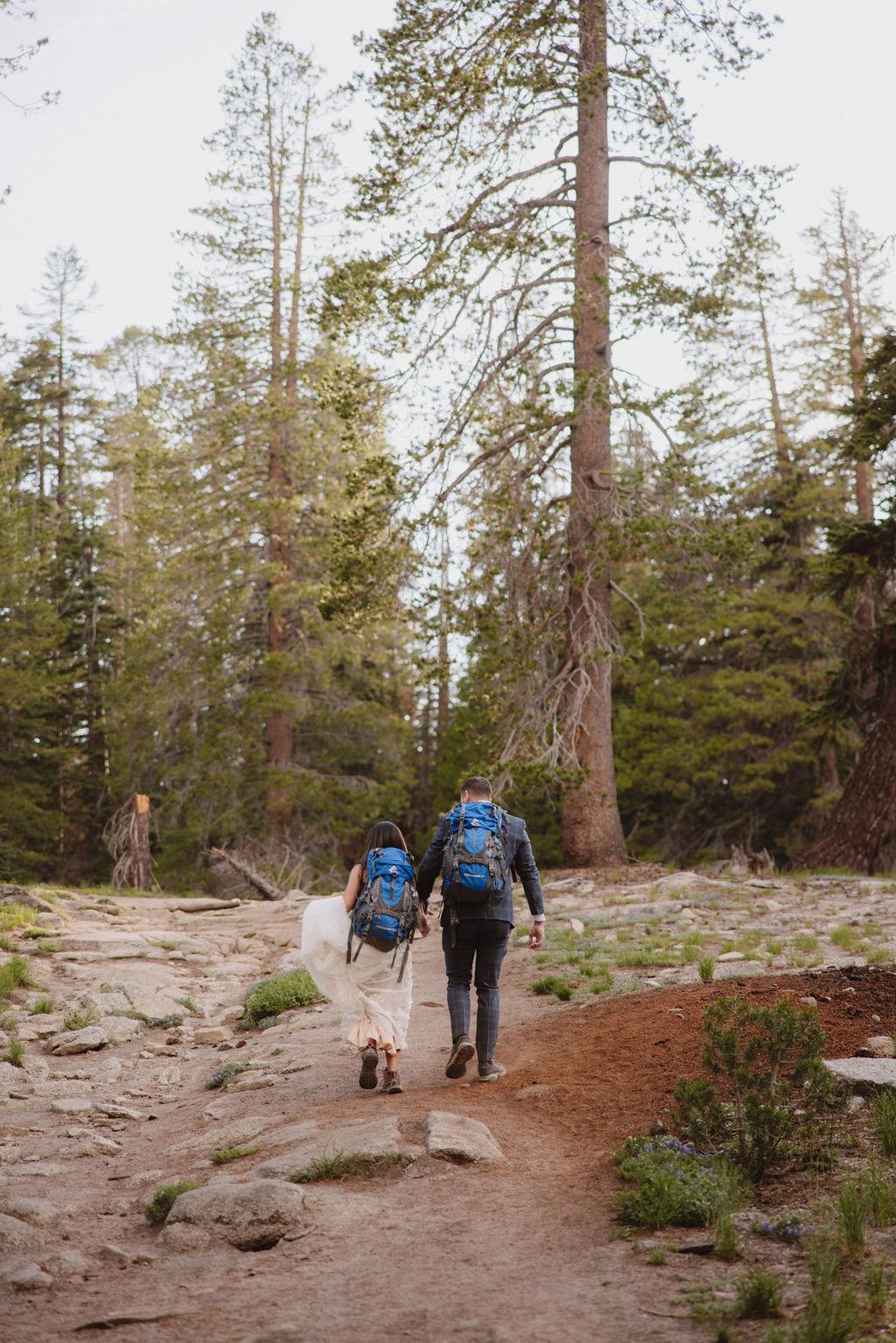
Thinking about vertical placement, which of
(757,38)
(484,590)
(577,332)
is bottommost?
(484,590)

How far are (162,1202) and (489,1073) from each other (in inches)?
86.0

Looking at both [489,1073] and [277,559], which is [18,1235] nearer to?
[489,1073]

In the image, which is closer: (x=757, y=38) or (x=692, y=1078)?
(x=692, y=1078)

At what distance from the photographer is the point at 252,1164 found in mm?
4949

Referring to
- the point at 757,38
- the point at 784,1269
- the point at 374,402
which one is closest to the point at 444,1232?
the point at 784,1269

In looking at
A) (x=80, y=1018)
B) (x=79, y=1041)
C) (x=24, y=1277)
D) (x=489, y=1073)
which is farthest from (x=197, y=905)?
(x=24, y=1277)

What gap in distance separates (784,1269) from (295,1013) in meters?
5.73

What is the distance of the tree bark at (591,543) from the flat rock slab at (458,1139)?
10.2 m

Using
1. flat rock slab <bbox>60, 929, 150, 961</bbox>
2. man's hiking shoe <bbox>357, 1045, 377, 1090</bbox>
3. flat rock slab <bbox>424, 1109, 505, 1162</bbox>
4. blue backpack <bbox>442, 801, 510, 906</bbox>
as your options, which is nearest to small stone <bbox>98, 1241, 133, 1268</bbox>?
flat rock slab <bbox>424, 1109, 505, 1162</bbox>

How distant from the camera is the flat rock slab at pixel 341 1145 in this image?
15.3 feet

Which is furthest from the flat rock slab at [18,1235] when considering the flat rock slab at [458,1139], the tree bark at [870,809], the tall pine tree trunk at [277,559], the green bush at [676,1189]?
the tall pine tree trunk at [277,559]

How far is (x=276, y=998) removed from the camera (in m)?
8.79

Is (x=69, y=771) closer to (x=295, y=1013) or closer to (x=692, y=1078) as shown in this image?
(x=295, y=1013)

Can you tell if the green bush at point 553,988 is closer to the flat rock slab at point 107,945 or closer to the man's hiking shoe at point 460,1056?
the man's hiking shoe at point 460,1056
